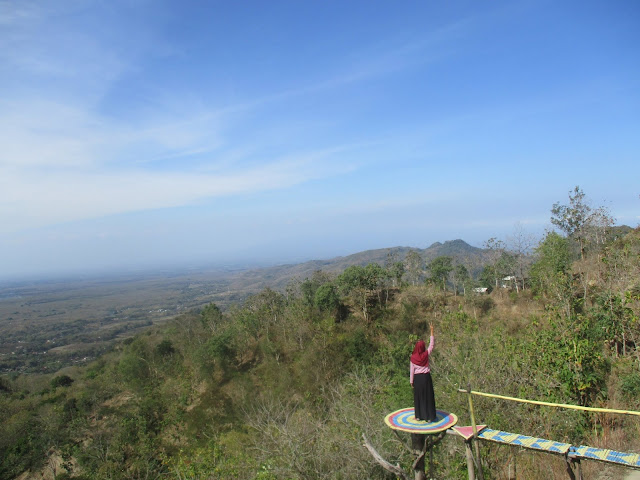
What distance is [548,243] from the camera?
21750 mm

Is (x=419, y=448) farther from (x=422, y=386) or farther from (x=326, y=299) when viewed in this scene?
(x=326, y=299)

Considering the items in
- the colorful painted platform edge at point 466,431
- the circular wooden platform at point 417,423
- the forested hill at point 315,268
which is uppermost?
the circular wooden platform at point 417,423

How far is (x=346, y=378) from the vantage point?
57.0 ft

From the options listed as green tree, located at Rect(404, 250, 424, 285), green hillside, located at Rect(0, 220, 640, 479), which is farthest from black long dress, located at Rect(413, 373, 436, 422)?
green tree, located at Rect(404, 250, 424, 285)

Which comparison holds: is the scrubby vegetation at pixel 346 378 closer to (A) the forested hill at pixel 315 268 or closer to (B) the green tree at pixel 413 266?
(B) the green tree at pixel 413 266

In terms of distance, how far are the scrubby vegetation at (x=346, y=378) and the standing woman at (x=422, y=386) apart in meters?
3.02

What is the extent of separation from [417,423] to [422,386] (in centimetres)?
44

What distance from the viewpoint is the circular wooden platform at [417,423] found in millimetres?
4441

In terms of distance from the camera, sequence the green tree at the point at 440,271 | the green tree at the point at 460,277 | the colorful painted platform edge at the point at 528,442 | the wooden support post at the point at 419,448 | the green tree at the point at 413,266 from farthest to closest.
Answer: the green tree at the point at 413,266
the green tree at the point at 440,271
the green tree at the point at 460,277
the wooden support post at the point at 419,448
the colorful painted platform edge at the point at 528,442

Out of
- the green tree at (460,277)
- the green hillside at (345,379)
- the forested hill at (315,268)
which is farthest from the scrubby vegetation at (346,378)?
the forested hill at (315,268)

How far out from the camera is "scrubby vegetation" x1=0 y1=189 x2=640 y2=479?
27.2 ft

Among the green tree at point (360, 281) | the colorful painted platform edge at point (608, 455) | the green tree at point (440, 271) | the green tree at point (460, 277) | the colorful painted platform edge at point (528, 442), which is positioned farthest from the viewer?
the green tree at point (440, 271)

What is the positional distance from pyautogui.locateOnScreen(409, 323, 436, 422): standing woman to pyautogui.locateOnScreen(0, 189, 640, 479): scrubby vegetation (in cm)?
302

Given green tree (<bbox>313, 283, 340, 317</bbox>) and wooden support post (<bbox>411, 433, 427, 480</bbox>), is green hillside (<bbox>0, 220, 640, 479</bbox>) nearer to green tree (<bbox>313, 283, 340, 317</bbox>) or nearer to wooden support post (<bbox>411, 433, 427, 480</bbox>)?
green tree (<bbox>313, 283, 340, 317</bbox>)
